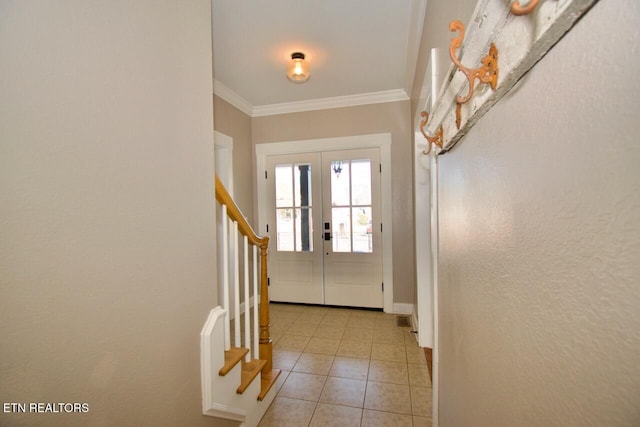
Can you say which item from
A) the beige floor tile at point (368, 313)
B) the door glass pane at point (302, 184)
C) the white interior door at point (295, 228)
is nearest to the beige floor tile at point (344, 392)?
the beige floor tile at point (368, 313)

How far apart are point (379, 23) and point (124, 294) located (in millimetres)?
2268

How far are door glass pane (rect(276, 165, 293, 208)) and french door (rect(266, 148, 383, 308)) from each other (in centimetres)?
1

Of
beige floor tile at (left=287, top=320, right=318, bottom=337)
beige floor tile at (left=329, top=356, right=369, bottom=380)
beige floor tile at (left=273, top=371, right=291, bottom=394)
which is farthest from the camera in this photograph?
beige floor tile at (left=287, top=320, right=318, bottom=337)

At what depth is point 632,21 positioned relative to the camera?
0.31 metres

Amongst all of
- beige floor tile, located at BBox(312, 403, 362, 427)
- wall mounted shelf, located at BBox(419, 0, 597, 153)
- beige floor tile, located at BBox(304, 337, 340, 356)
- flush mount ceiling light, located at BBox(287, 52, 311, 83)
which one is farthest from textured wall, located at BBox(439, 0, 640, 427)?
flush mount ceiling light, located at BBox(287, 52, 311, 83)

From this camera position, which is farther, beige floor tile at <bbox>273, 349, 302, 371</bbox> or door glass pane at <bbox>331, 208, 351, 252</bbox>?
door glass pane at <bbox>331, 208, 351, 252</bbox>

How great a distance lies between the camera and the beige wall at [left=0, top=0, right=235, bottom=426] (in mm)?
635

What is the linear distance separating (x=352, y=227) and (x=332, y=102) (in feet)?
5.03

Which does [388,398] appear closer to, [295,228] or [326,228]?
[326,228]

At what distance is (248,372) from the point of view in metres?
1.61

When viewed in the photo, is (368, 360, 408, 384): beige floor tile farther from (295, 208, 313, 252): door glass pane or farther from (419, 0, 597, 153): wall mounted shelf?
(419, 0, 597, 153): wall mounted shelf

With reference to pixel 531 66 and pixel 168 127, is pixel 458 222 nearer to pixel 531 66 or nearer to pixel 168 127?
pixel 531 66

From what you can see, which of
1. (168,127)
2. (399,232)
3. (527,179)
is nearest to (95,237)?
(168,127)

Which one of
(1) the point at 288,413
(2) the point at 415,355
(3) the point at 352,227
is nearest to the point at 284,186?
(3) the point at 352,227
